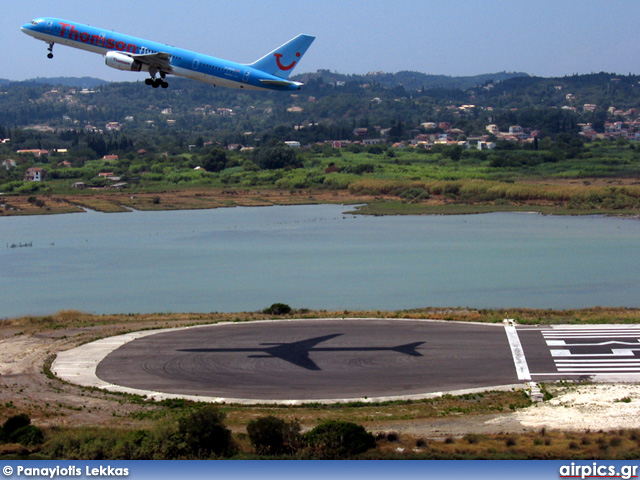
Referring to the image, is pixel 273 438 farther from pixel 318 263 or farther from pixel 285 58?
pixel 318 263

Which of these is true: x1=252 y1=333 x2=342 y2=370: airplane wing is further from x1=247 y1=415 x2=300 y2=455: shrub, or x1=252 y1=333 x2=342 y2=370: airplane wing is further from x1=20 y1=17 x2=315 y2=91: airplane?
x1=20 y1=17 x2=315 y2=91: airplane

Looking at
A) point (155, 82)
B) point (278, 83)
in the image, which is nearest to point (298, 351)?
point (278, 83)

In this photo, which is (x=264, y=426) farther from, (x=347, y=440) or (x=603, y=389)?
(x=603, y=389)

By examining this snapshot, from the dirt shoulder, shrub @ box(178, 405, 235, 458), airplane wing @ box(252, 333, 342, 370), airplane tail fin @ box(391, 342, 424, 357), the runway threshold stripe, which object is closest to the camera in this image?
shrub @ box(178, 405, 235, 458)

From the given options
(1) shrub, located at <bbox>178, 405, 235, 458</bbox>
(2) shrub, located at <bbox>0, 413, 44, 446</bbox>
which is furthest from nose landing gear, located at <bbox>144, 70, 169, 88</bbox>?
(1) shrub, located at <bbox>178, 405, 235, 458</bbox>

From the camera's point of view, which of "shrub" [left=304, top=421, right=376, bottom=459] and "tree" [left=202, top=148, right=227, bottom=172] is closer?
"shrub" [left=304, top=421, right=376, bottom=459]

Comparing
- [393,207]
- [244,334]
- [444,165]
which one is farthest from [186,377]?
[444,165]

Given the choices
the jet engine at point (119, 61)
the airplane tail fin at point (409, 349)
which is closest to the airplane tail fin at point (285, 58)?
the jet engine at point (119, 61)
